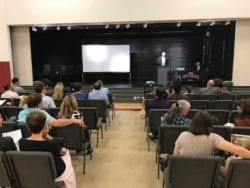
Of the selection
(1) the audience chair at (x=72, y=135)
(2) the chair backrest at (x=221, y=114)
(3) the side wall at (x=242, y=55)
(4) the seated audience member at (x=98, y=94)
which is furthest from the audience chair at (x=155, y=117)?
(3) the side wall at (x=242, y=55)

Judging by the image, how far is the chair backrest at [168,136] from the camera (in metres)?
3.04

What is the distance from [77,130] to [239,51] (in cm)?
777

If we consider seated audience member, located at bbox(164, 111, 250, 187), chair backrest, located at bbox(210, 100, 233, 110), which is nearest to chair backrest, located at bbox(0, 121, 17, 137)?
seated audience member, located at bbox(164, 111, 250, 187)

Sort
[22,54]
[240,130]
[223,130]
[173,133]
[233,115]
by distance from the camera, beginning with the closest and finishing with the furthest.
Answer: [240,130] < [223,130] < [173,133] < [233,115] < [22,54]

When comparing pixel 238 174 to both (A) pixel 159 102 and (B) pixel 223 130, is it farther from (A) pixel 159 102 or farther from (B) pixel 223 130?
(A) pixel 159 102

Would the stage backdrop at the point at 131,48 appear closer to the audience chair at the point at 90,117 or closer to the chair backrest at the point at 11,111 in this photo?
the chair backrest at the point at 11,111

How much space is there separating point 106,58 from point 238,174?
1044cm

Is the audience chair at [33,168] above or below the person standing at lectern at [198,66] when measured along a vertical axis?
below

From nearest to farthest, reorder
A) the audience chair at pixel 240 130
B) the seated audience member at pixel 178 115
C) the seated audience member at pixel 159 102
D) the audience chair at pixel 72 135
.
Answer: the audience chair at pixel 240 130
the seated audience member at pixel 178 115
the audience chair at pixel 72 135
the seated audience member at pixel 159 102

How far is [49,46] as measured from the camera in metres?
12.9

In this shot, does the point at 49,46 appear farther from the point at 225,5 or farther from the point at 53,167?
the point at 53,167

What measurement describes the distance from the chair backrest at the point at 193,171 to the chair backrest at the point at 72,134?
1.60 metres

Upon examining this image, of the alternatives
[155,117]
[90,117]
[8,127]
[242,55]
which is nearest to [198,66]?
[242,55]

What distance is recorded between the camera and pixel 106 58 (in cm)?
1210
